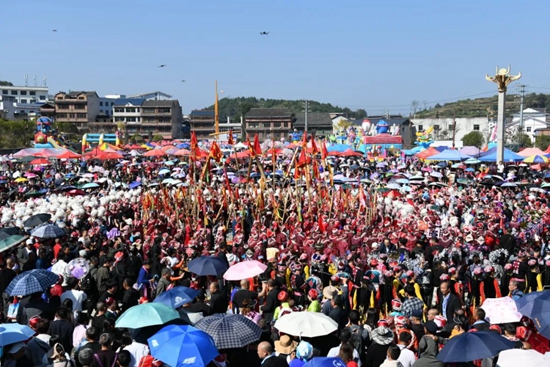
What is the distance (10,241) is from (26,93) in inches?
4059

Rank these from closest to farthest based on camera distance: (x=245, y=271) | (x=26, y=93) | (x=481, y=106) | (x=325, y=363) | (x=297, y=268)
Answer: (x=325, y=363) < (x=245, y=271) < (x=297, y=268) < (x=26, y=93) < (x=481, y=106)

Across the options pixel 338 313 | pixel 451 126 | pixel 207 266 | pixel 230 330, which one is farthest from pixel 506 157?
pixel 451 126

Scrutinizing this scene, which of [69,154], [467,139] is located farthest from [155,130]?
[69,154]

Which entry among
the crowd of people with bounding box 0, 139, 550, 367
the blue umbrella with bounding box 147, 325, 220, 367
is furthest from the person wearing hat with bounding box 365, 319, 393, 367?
the blue umbrella with bounding box 147, 325, 220, 367

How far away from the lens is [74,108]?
8488cm

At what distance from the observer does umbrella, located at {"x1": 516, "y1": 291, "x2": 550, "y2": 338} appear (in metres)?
6.07

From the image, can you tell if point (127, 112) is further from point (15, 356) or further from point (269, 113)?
point (15, 356)

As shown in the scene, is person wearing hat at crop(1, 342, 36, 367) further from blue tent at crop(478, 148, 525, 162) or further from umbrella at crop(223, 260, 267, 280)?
blue tent at crop(478, 148, 525, 162)

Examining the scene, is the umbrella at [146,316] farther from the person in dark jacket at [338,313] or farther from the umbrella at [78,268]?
the umbrella at [78,268]

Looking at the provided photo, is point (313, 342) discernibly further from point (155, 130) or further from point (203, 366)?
point (155, 130)

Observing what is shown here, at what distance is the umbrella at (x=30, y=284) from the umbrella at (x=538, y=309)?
5785 millimetres

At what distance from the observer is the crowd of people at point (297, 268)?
6070mm

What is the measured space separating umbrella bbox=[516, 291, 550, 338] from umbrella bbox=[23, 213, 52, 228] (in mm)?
Answer: 10710

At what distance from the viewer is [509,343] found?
553cm
